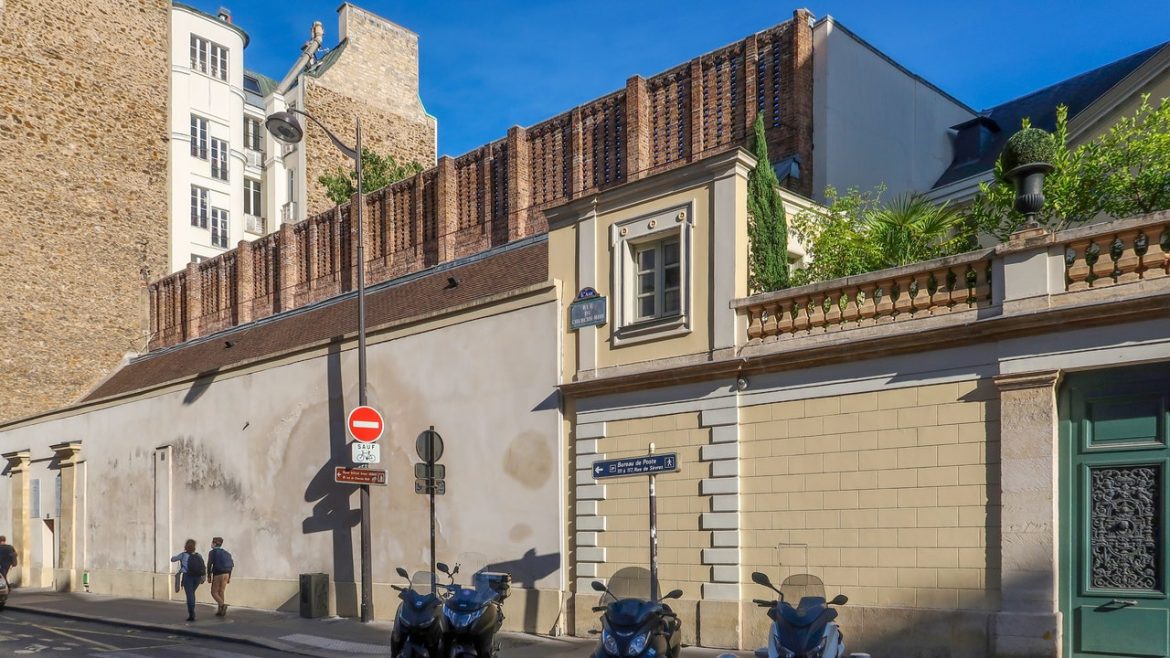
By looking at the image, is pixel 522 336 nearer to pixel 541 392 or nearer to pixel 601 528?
pixel 541 392

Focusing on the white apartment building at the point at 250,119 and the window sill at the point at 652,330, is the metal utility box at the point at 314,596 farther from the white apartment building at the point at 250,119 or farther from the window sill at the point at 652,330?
the white apartment building at the point at 250,119

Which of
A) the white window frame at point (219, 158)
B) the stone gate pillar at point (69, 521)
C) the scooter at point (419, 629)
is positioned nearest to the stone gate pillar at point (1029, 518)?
the scooter at point (419, 629)

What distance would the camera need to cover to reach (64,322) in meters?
34.3

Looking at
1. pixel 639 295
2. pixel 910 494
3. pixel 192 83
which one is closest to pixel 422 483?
pixel 639 295

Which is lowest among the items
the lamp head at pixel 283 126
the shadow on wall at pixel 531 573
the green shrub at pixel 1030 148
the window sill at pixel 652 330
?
the shadow on wall at pixel 531 573

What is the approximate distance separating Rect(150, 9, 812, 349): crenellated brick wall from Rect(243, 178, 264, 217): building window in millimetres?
6642

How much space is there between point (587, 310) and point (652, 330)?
131 cm

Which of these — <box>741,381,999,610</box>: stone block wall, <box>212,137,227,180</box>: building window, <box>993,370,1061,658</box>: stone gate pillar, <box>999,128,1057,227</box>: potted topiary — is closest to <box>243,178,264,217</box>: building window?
<box>212,137,227,180</box>: building window

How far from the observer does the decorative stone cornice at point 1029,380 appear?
11.1 meters

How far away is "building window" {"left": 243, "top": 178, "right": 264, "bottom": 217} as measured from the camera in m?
42.5

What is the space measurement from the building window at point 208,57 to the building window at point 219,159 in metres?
2.58

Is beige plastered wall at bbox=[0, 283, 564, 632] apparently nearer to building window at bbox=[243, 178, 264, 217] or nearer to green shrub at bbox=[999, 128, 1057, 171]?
green shrub at bbox=[999, 128, 1057, 171]

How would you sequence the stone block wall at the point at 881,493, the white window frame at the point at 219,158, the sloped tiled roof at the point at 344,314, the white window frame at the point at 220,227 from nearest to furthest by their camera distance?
the stone block wall at the point at 881,493 < the sloped tiled roof at the point at 344,314 < the white window frame at the point at 219,158 < the white window frame at the point at 220,227

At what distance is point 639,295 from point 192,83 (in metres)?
29.0
